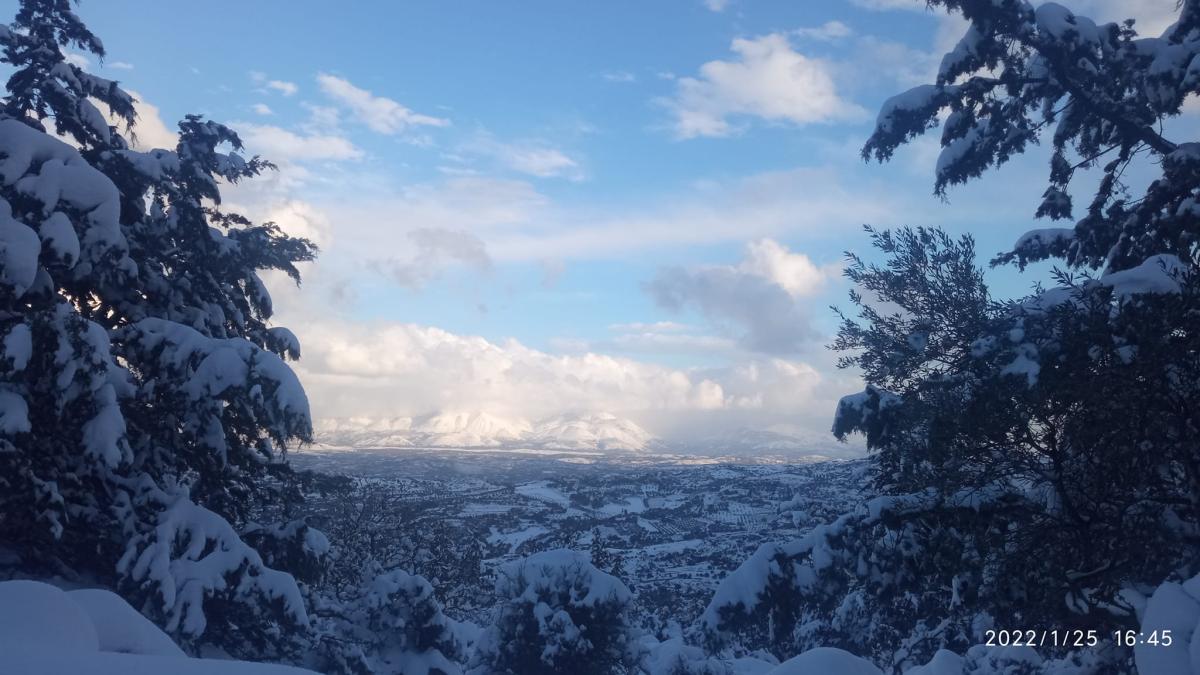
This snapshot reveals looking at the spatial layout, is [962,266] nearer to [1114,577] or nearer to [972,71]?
[972,71]

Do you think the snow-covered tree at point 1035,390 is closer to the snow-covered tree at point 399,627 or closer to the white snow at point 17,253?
the snow-covered tree at point 399,627

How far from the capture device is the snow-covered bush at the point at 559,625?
48.2 feet

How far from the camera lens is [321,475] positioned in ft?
38.4

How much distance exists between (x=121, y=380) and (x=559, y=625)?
32.3 feet

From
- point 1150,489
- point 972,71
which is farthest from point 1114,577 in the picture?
point 972,71

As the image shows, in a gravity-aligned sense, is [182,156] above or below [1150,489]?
above

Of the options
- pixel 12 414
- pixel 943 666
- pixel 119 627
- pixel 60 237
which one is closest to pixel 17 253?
pixel 60 237

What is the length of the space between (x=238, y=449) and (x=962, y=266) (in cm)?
1173

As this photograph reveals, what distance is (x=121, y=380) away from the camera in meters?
8.27

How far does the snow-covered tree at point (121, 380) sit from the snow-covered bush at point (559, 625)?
19.9 ft

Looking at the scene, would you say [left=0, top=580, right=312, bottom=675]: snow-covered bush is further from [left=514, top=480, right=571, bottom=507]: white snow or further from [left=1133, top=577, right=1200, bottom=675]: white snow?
[left=514, top=480, right=571, bottom=507]: white snow

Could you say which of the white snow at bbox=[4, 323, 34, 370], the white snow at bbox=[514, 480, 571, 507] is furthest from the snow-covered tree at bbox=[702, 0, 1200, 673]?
the white snow at bbox=[514, 480, 571, 507]

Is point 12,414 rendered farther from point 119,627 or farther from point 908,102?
point 908,102

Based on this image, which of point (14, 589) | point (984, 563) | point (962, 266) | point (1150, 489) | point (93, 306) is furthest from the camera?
point (962, 266)
